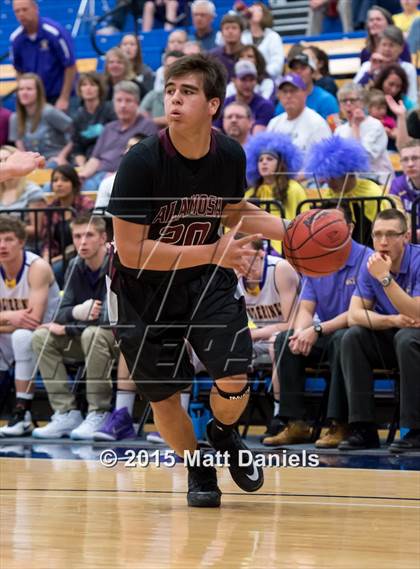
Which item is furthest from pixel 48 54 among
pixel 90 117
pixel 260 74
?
pixel 260 74

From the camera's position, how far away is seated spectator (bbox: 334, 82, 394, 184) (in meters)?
9.48

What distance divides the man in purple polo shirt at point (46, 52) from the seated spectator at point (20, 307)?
16.6ft

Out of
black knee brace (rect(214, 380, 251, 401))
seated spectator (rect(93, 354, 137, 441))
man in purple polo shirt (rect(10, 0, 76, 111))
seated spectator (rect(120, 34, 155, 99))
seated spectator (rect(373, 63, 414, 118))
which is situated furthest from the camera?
man in purple polo shirt (rect(10, 0, 76, 111))

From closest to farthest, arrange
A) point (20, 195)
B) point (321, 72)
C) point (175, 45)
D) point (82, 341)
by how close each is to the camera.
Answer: point (82, 341) → point (20, 195) → point (321, 72) → point (175, 45)

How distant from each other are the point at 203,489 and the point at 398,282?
2698 mm

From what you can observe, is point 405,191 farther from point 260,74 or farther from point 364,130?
point 260,74

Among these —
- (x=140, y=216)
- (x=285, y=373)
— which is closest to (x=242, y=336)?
(x=140, y=216)

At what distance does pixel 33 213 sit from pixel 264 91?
3342mm

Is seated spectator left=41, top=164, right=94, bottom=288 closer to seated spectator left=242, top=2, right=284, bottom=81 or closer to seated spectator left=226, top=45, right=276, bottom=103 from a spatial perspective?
seated spectator left=226, top=45, right=276, bottom=103

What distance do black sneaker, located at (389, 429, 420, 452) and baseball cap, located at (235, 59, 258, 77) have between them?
529 cm

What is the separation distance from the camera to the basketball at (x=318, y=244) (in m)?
5.08

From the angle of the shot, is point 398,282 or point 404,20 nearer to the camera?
point 398,282

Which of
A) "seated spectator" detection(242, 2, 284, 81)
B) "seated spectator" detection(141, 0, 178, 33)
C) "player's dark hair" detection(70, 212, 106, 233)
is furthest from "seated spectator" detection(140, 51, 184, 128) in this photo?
"seated spectator" detection(141, 0, 178, 33)

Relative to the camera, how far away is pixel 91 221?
28.5 feet
